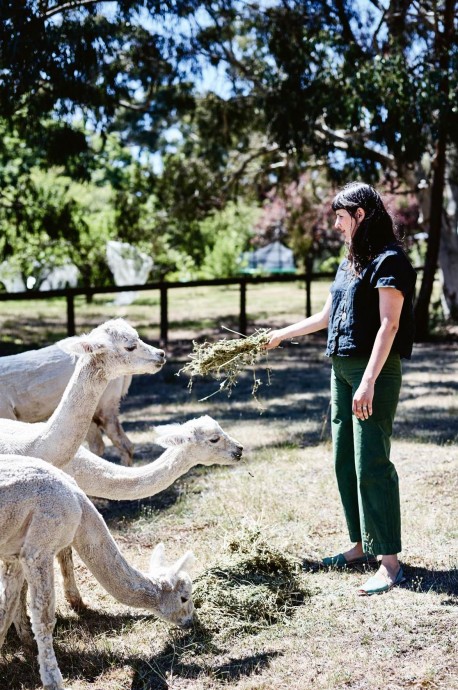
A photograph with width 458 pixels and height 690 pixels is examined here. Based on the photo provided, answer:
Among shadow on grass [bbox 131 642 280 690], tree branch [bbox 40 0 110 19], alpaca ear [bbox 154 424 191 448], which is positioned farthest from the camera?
tree branch [bbox 40 0 110 19]

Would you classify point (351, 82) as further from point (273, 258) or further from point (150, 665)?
point (273, 258)

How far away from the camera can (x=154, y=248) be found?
22.6m

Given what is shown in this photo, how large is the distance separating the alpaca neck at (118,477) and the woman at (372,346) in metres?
1.05

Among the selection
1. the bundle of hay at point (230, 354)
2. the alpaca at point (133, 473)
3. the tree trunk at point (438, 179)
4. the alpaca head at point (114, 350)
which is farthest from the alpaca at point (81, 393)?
the tree trunk at point (438, 179)

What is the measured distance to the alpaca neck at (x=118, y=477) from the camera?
188 inches

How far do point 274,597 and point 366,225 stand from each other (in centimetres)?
200

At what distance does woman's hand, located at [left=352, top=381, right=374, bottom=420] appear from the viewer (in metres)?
4.59

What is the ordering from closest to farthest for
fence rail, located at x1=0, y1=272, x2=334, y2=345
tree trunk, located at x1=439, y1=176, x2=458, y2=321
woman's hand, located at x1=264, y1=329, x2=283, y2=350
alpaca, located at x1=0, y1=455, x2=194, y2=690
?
alpaca, located at x1=0, y1=455, x2=194, y2=690
woman's hand, located at x1=264, y1=329, x2=283, y2=350
fence rail, located at x1=0, y1=272, x2=334, y2=345
tree trunk, located at x1=439, y1=176, x2=458, y2=321

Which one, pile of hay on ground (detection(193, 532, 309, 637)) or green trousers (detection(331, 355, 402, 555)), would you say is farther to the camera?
green trousers (detection(331, 355, 402, 555))

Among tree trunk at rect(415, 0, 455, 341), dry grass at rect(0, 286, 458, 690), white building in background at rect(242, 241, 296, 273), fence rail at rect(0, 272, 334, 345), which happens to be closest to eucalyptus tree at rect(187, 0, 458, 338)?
tree trunk at rect(415, 0, 455, 341)

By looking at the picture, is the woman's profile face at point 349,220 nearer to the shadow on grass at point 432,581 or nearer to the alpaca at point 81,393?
the alpaca at point 81,393

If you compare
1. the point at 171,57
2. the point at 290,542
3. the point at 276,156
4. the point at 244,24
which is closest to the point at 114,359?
the point at 290,542

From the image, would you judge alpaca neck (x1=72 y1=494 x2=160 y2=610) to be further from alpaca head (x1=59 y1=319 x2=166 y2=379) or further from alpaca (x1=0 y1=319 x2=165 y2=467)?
alpaca head (x1=59 y1=319 x2=166 y2=379)

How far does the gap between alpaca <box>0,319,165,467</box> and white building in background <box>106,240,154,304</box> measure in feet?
55.7
